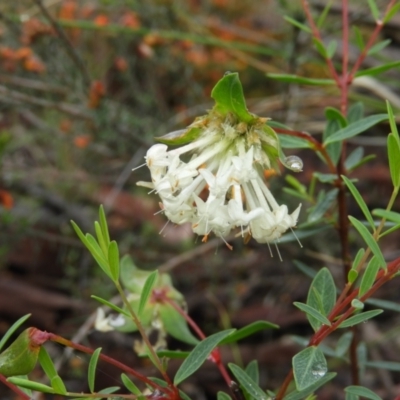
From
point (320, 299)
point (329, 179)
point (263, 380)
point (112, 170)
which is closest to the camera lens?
point (320, 299)

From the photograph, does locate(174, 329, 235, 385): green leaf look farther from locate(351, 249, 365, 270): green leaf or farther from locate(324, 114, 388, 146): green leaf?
locate(324, 114, 388, 146): green leaf

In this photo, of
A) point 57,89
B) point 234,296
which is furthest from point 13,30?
point 234,296

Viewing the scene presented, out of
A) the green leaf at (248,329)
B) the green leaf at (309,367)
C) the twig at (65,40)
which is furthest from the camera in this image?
the twig at (65,40)

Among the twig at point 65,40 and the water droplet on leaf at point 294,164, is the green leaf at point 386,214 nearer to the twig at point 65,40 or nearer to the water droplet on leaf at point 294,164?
the water droplet on leaf at point 294,164

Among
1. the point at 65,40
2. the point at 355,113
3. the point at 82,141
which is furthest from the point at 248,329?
the point at 82,141

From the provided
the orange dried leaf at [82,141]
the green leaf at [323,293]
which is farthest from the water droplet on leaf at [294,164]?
the orange dried leaf at [82,141]

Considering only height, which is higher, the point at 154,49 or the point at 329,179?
the point at 329,179

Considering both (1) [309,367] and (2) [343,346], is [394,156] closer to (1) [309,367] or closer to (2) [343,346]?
(1) [309,367]

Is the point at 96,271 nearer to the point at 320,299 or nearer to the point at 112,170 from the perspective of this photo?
the point at 112,170
